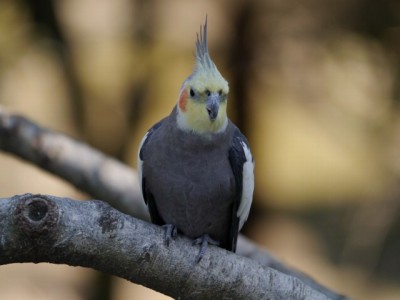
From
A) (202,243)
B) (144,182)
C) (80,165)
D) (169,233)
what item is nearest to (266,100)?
(80,165)

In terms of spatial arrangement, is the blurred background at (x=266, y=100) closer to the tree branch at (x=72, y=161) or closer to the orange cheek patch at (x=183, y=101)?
the tree branch at (x=72, y=161)

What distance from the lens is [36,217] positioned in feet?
6.37

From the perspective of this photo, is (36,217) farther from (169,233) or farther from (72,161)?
(72,161)

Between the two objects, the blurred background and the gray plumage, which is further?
the blurred background

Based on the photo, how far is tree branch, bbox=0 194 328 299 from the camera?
194cm

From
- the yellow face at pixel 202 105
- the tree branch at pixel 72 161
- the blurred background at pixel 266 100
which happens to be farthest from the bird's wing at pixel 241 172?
the blurred background at pixel 266 100

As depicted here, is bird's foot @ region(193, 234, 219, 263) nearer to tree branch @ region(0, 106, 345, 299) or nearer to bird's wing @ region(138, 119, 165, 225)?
bird's wing @ region(138, 119, 165, 225)

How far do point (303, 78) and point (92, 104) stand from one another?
1.97 m

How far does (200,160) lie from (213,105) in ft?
0.91

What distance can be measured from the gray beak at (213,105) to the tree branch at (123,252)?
0.58 meters

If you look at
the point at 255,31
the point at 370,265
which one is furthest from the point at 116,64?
the point at 370,265

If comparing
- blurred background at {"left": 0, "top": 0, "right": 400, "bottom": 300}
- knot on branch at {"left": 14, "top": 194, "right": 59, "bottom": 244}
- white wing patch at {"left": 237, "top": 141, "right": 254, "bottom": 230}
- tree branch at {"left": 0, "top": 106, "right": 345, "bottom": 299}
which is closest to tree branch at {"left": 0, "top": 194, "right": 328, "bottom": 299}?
knot on branch at {"left": 14, "top": 194, "right": 59, "bottom": 244}

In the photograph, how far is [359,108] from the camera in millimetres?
5801

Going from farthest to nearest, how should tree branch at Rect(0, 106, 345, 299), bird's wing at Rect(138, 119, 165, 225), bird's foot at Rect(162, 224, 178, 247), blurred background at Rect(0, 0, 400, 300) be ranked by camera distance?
blurred background at Rect(0, 0, 400, 300)
tree branch at Rect(0, 106, 345, 299)
bird's wing at Rect(138, 119, 165, 225)
bird's foot at Rect(162, 224, 178, 247)
